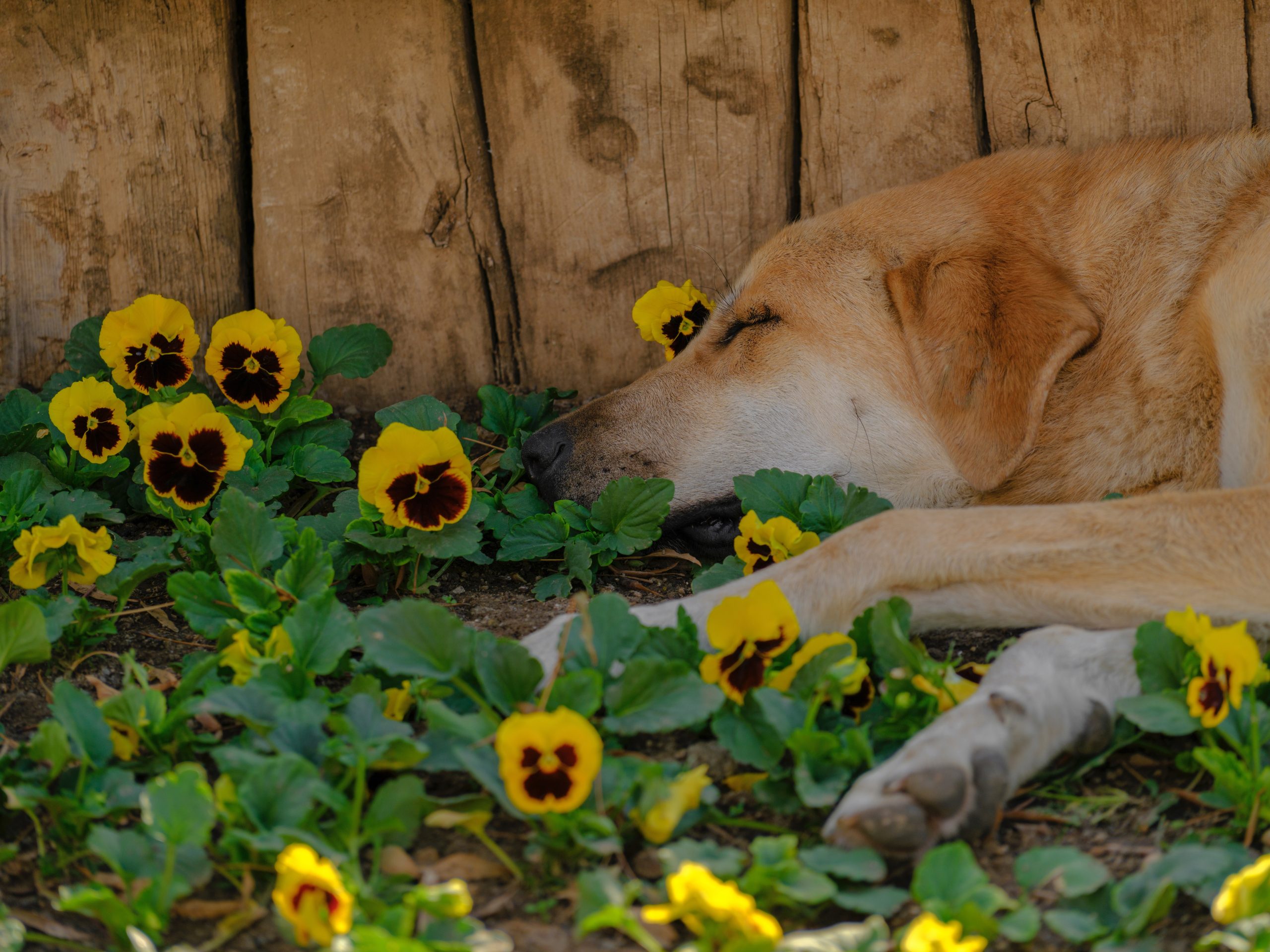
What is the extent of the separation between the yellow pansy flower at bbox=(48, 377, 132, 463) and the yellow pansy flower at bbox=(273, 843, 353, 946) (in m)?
1.65

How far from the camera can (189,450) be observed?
8.16 feet

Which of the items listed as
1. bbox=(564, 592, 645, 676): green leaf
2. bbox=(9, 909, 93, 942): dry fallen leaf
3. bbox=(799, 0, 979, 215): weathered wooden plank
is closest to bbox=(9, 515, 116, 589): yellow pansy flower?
bbox=(9, 909, 93, 942): dry fallen leaf

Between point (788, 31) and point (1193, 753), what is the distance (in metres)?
2.25

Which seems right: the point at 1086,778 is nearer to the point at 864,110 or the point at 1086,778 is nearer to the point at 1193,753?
the point at 1193,753

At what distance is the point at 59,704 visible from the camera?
1636mm

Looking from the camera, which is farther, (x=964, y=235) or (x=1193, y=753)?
(x=964, y=235)

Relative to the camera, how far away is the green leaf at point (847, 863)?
1.42 m

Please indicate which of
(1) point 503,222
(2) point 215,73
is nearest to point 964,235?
(1) point 503,222

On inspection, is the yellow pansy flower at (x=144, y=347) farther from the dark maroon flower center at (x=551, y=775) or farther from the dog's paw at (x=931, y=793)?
the dog's paw at (x=931, y=793)

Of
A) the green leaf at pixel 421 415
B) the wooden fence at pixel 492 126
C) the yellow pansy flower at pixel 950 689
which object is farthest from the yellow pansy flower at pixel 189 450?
the yellow pansy flower at pixel 950 689

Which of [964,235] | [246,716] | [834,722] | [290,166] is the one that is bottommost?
[834,722]

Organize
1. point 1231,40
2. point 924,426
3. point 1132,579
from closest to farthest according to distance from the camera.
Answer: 1. point 1132,579
2. point 924,426
3. point 1231,40

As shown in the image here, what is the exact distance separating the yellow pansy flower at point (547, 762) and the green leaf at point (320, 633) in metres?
0.46

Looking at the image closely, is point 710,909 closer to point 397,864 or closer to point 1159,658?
point 397,864
